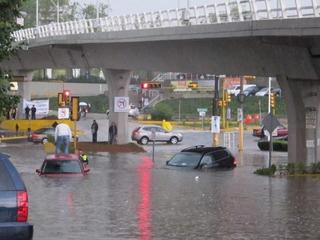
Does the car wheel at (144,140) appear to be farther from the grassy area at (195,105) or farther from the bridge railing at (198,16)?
the grassy area at (195,105)

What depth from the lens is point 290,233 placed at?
13273 mm

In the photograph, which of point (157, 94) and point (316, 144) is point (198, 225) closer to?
point (316, 144)

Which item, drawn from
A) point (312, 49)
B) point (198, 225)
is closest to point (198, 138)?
point (312, 49)

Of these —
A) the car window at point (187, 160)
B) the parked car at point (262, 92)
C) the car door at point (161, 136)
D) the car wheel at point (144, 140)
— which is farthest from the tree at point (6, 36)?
the parked car at point (262, 92)

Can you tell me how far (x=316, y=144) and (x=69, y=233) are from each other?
78.9 feet

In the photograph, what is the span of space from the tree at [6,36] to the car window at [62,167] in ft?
45.0

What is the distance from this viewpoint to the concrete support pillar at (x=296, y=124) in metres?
35.3

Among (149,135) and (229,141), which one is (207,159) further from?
(229,141)

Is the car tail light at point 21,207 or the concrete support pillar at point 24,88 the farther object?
the concrete support pillar at point 24,88

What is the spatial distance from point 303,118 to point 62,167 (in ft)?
46.4

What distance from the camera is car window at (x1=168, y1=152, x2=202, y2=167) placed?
33.2 metres

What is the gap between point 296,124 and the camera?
36.2 metres

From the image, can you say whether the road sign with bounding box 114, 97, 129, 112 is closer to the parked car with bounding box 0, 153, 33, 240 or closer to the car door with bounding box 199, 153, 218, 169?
the car door with bounding box 199, 153, 218, 169

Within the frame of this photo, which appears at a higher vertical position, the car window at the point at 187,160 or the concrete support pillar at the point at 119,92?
the concrete support pillar at the point at 119,92
